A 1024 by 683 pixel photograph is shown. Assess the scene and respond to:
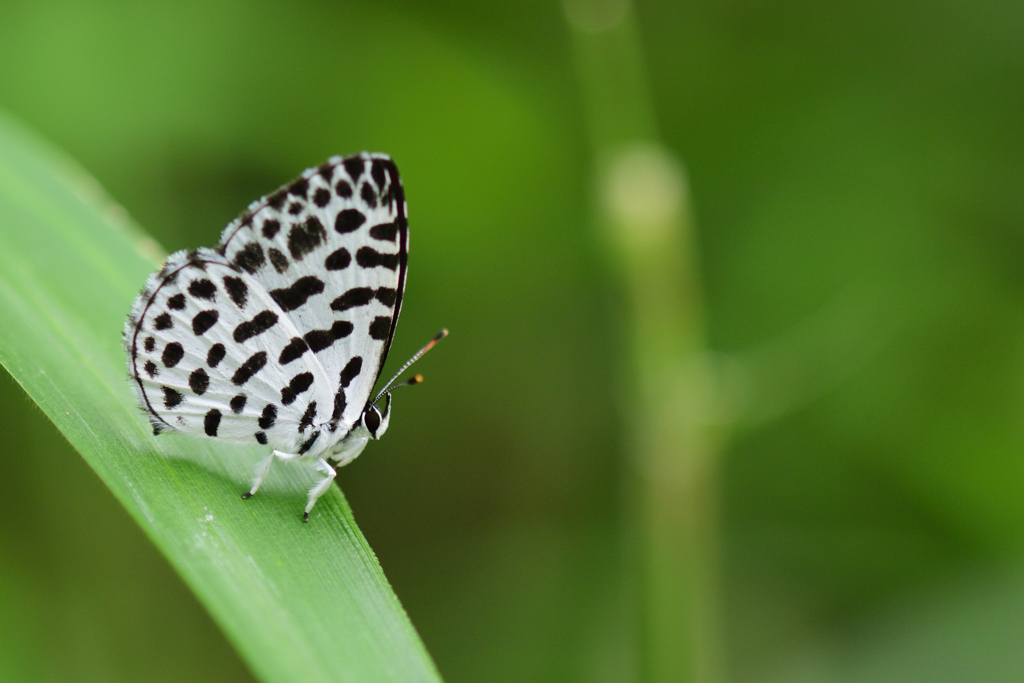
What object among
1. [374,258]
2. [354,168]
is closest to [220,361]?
[374,258]

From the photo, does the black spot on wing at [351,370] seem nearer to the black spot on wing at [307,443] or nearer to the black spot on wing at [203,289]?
the black spot on wing at [307,443]

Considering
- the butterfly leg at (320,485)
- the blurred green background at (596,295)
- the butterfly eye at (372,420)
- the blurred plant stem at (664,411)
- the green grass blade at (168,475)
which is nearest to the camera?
the green grass blade at (168,475)

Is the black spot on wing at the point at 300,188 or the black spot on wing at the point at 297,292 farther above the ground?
the black spot on wing at the point at 300,188

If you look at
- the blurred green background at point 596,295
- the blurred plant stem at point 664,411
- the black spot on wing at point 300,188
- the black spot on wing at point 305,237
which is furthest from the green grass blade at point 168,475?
the blurred plant stem at point 664,411

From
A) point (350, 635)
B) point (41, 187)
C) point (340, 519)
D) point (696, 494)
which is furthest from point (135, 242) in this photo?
point (696, 494)

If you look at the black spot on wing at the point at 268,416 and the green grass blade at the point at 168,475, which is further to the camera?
the black spot on wing at the point at 268,416

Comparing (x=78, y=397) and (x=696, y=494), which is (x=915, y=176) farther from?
(x=78, y=397)

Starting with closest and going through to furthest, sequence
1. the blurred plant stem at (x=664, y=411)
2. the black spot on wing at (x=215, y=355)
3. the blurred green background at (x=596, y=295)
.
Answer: the black spot on wing at (x=215, y=355) < the blurred plant stem at (x=664, y=411) < the blurred green background at (x=596, y=295)
